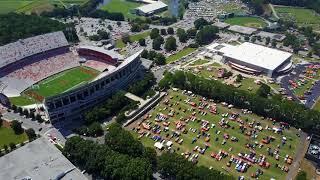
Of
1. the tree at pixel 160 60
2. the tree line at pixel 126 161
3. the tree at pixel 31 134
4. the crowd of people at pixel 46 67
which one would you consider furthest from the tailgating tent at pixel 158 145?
the crowd of people at pixel 46 67

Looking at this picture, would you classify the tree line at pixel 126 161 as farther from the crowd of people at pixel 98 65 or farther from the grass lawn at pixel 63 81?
the crowd of people at pixel 98 65

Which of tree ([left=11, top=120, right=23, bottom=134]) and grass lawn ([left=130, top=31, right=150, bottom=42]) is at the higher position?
tree ([left=11, top=120, right=23, bottom=134])

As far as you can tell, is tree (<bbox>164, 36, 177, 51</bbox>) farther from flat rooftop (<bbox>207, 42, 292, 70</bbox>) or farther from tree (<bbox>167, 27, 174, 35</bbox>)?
flat rooftop (<bbox>207, 42, 292, 70</bbox>)

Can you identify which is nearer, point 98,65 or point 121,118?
point 121,118

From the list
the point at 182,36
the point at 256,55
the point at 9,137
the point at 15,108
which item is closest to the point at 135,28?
the point at 182,36

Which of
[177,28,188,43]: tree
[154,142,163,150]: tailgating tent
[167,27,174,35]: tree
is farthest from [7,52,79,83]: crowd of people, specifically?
[154,142,163,150]: tailgating tent

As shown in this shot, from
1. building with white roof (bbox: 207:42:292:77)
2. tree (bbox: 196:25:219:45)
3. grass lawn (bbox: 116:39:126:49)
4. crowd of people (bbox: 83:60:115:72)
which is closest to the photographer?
building with white roof (bbox: 207:42:292:77)

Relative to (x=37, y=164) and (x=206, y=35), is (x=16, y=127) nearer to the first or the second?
(x=37, y=164)

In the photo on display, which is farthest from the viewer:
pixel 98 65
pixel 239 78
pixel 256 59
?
pixel 98 65
